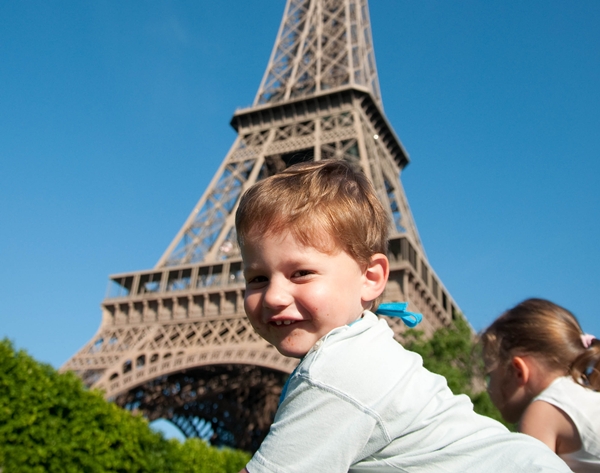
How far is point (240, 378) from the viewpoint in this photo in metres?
22.0

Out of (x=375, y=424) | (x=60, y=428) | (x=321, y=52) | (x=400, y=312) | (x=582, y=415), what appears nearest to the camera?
(x=375, y=424)

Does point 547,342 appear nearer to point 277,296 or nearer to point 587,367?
point 587,367

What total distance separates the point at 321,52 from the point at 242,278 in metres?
15.6

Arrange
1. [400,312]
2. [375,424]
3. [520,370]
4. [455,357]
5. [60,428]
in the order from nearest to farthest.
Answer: [375,424], [400,312], [520,370], [60,428], [455,357]

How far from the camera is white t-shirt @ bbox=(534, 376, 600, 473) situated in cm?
238

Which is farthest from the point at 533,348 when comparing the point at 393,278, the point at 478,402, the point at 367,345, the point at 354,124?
the point at 354,124

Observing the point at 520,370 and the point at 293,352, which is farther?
the point at 520,370

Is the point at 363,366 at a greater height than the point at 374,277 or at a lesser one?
lesser

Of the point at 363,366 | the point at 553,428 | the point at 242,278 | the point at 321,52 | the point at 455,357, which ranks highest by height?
the point at 321,52

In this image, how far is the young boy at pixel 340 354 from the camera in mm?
1368

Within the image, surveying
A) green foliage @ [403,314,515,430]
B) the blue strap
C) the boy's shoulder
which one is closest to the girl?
the blue strap

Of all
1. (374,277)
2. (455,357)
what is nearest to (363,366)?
(374,277)

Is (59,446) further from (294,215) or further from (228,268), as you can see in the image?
(228,268)

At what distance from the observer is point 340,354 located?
145 centimetres
